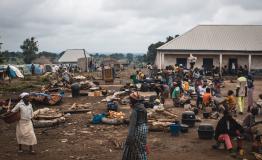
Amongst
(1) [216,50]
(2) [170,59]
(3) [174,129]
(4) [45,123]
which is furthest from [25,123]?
(2) [170,59]

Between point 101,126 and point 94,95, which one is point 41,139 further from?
point 94,95

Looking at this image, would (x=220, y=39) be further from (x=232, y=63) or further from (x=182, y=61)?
(x=182, y=61)

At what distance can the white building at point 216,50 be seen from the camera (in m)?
36.5

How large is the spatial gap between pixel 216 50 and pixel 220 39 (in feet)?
8.76

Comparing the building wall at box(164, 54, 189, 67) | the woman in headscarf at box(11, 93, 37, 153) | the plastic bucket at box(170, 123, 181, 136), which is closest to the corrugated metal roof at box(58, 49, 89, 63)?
the building wall at box(164, 54, 189, 67)

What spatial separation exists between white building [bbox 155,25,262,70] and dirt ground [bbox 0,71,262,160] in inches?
895

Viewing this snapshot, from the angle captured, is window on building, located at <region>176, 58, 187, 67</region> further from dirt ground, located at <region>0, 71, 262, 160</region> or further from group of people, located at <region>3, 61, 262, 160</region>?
dirt ground, located at <region>0, 71, 262, 160</region>

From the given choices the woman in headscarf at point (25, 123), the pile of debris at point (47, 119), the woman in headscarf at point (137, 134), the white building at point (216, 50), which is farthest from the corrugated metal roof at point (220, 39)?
the woman in headscarf at point (137, 134)

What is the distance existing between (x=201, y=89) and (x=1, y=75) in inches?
875

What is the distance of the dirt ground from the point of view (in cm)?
1017

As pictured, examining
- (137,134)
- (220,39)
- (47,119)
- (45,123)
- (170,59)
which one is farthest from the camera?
(220,39)

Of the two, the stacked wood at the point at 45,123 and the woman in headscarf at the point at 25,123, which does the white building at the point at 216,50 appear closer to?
the stacked wood at the point at 45,123

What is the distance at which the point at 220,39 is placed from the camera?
38.7 m

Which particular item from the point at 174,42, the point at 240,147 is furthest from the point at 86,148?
the point at 174,42
